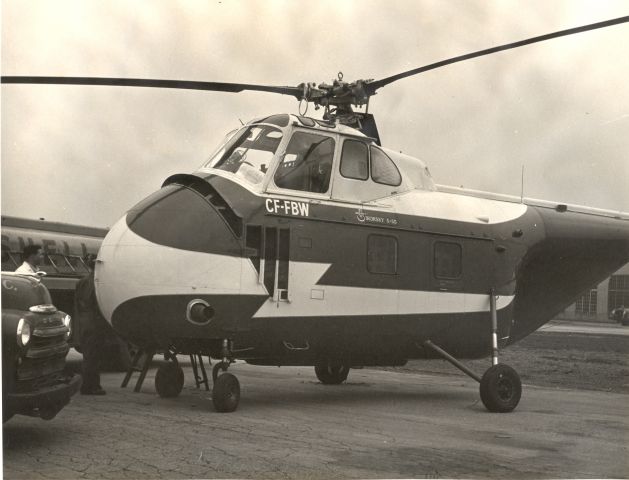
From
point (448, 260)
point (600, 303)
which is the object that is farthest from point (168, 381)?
point (600, 303)

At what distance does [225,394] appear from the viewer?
27.9 ft

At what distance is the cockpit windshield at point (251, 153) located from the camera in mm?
9172

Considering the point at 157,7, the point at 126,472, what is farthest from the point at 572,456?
the point at 157,7

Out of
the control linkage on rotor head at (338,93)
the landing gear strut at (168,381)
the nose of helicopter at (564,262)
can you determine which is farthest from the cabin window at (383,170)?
the landing gear strut at (168,381)

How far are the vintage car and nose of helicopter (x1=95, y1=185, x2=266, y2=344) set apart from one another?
160 cm

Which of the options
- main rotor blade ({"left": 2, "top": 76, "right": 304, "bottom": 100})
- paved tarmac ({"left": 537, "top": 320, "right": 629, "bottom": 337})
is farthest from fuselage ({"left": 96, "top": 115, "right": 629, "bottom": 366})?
paved tarmac ({"left": 537, "top": 320, "right": 629, "bottom": 337})

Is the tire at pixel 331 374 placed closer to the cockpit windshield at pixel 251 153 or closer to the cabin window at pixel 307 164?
the cabin window at pixel 307 164

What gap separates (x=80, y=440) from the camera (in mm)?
6688

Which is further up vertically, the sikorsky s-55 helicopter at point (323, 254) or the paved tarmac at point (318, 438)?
the sikorsky s-55 helicopter at point (323, 254)

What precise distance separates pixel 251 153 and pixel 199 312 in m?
2.28

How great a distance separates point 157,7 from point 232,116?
2764 millimetres

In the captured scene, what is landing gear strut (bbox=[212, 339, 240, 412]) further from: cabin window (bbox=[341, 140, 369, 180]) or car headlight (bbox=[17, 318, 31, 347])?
→ car headlight (bbox=[17, 318, 31, 347])

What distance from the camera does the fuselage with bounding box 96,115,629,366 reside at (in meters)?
8.41

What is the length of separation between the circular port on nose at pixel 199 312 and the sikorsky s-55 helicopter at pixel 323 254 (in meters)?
0.01
